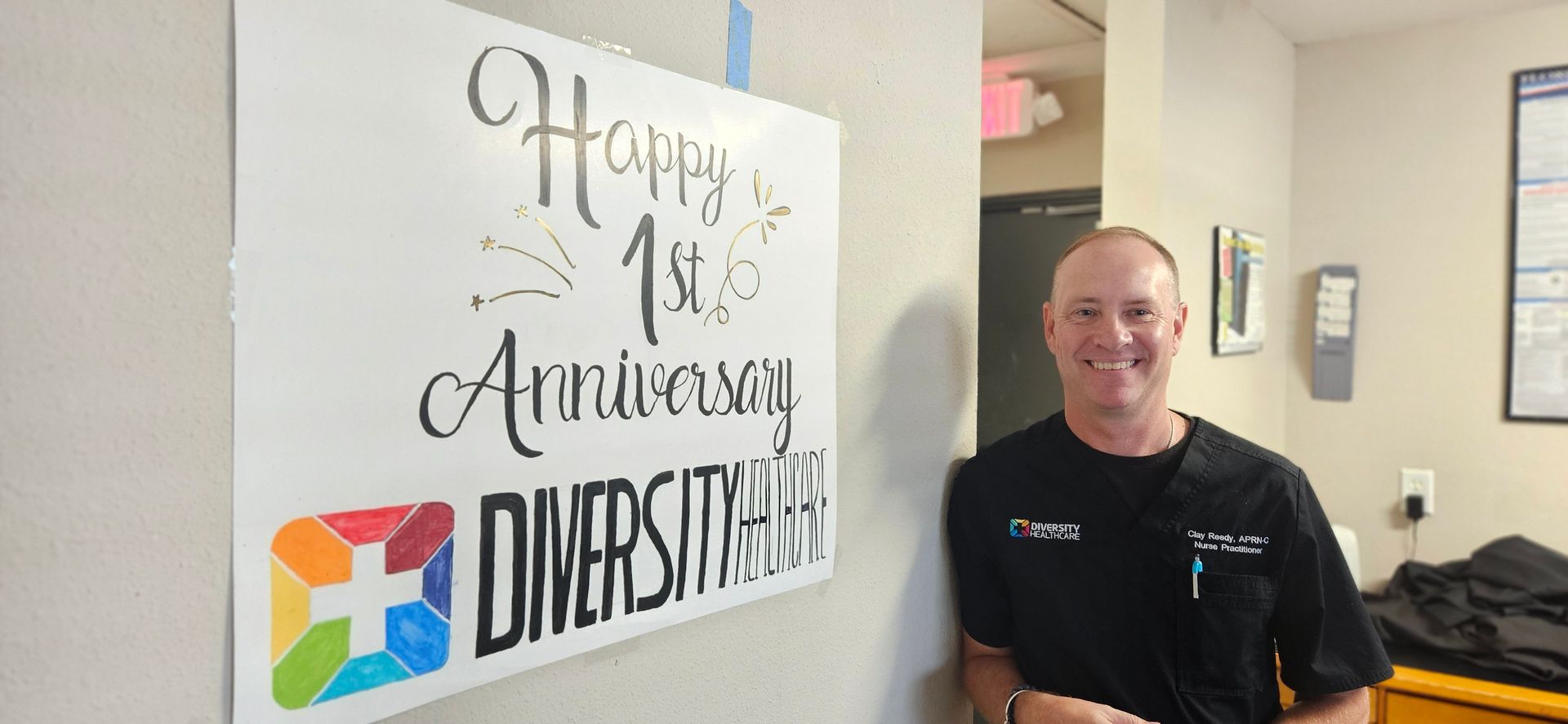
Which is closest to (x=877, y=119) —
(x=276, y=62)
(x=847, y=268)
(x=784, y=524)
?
(x=847, y=268)

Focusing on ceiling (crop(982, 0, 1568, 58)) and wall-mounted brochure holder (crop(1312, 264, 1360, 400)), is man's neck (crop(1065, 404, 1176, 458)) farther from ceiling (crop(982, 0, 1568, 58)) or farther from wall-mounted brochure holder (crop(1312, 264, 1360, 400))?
wall-mounted brochure holder (crop(1312, 264, 1360, 400))

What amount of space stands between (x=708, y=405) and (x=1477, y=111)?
2.92 m

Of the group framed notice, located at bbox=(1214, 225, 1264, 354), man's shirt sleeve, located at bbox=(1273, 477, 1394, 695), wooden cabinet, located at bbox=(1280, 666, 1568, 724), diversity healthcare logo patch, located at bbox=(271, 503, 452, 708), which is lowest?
wooden cabinet, located at bbox=(1280, 666, 1568, 724)

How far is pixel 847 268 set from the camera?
3.31 feet

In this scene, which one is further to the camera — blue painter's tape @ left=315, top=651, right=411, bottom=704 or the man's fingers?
the man's fingers

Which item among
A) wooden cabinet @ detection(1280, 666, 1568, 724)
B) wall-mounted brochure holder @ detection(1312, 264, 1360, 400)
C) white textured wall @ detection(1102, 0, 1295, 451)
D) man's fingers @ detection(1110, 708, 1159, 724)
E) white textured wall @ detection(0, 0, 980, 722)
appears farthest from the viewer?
wall-mounted brochure holder @ detection(1312, 264, 1360, 400)

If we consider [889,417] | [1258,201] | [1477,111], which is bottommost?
[889,417]

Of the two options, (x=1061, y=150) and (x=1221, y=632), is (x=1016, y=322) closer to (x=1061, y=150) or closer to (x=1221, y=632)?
(x=1221, y=632)

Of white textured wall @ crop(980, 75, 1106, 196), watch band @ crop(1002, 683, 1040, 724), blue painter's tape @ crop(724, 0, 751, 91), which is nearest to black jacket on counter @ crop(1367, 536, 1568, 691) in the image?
watch band @ crop(1002, 683, 1040, 724)

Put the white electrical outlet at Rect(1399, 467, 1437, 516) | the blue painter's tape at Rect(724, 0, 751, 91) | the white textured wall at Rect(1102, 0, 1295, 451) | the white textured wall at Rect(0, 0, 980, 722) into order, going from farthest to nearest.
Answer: the white electrical outlet at Rect(1399, 467, 1437, 516) < the white textured wall at Rect(1102, 0, 1295, 451) < the blue painter's tape at Rect(724, 0, 751, 91) < the white textured wall at Rect(0, 0, 980, 722)

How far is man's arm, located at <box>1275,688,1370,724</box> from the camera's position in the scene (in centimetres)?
117

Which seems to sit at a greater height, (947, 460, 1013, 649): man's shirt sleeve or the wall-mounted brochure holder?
the wall-mounted brochure holder

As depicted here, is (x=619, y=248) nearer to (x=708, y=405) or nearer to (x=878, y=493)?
(x=708, y=405)

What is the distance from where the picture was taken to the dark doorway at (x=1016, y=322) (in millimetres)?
2271
